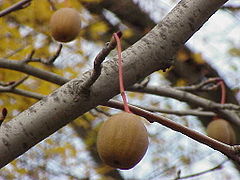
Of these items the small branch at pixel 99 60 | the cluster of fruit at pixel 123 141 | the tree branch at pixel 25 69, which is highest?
the small branch at pixel 99 60

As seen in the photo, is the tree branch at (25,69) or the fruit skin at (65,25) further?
the fruit skin at (65,25)

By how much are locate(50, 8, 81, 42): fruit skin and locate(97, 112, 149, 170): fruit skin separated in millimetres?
1232

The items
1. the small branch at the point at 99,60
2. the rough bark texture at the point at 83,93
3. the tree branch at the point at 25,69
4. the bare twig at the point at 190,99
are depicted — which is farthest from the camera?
the bare twig at the point at 190,99

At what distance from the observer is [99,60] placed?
3.37 feet

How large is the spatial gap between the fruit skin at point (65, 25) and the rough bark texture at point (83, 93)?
42.9 inches

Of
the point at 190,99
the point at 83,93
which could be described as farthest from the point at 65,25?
the point at 83,93

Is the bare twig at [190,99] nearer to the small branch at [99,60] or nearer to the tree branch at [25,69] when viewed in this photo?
the tree branch at [25,69]

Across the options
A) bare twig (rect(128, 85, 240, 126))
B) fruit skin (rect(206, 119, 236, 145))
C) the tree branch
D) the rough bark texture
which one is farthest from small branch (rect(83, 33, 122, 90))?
fruit skin (rect(206, 119, 236, 145))

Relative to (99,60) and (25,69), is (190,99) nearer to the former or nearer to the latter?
(25,69)

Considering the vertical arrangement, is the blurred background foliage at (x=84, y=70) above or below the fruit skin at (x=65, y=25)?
A: below

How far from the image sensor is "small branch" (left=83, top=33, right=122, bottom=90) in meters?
0.99

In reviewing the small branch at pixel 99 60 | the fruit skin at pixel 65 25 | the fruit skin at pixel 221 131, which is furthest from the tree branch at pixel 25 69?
the small branch at pixel 99 60

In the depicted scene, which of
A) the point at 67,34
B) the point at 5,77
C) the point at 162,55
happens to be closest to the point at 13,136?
the point at 162,55

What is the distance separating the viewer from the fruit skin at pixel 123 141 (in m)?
1.06
